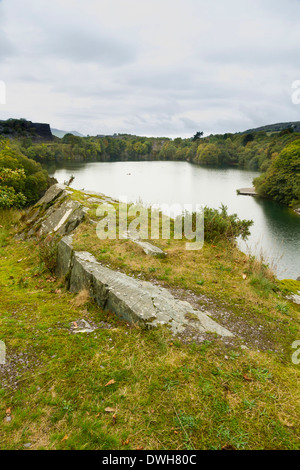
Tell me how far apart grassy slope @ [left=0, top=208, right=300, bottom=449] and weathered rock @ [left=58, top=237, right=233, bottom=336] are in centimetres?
24

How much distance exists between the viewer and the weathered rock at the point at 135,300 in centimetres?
433

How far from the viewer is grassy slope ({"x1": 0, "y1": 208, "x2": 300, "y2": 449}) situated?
104 inches

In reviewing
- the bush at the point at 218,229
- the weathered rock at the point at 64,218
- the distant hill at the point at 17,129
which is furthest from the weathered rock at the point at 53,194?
the distant hill at the point at 17,129

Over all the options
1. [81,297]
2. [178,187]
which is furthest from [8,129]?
[81,297]

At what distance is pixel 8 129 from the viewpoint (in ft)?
380

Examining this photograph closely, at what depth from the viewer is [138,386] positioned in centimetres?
320

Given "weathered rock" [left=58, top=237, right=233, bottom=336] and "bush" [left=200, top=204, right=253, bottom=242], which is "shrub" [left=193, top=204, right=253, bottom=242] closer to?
"bush" [left=200, top=204, right=253, bottom=242]

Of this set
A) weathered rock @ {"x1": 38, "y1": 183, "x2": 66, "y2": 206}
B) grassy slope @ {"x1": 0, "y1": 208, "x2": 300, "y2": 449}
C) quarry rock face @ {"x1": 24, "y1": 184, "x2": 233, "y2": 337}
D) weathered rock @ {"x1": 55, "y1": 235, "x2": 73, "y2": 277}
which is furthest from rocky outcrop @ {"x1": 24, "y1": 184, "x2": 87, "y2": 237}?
grassy slope @ {"x1": 0, "y1": 208, "x2": 300, "y2": 449}

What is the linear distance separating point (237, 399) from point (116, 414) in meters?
1.54

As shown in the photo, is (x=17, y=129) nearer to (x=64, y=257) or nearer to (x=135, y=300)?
(x=64, y=257)

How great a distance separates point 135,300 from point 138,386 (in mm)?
1692

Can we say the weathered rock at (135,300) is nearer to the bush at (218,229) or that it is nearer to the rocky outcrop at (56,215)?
the rocky outcrop at (56,215)

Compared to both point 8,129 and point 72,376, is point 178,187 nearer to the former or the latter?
point 72,376

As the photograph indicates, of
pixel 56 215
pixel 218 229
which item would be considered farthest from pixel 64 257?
pixel 218 229
